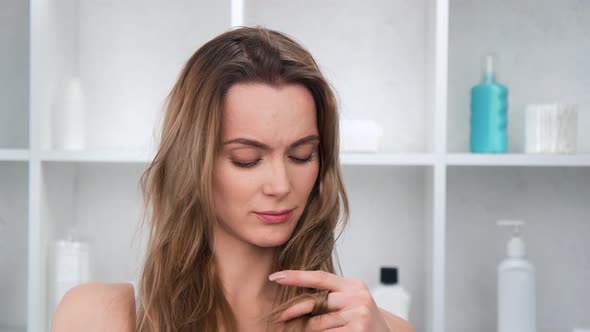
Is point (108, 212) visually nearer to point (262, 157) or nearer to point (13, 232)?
point (13, 232)

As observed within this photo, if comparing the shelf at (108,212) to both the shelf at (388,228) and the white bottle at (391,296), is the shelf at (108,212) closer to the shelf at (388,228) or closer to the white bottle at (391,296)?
the shelf at (388,228)

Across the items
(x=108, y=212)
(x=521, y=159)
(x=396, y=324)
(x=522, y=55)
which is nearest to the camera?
(x=396, y=324)

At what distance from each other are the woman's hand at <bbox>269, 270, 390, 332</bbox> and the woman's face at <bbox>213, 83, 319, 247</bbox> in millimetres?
65

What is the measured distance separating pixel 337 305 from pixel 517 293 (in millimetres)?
810

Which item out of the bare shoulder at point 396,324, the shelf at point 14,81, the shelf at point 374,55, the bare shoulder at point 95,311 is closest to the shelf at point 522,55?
the shelf at point 374,55

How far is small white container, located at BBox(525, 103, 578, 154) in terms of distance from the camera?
5.27ft

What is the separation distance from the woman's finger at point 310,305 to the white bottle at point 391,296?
663 millimetres

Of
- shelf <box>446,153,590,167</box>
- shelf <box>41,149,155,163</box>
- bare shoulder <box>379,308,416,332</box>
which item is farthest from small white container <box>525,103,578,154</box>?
shelf <box>41,149,155,163</box>

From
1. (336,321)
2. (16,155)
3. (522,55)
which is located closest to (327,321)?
(336,321)

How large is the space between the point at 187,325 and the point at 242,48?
45cm

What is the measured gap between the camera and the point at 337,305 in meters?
0.99

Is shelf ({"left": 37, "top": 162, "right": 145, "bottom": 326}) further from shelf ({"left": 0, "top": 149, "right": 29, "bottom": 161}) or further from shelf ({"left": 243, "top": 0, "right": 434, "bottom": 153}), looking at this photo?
shelf ({"left": 243, "top": 0, "right": 434, "bottom": 153})

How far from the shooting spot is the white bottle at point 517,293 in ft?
5.29

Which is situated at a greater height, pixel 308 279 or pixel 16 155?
pixel 16 155
